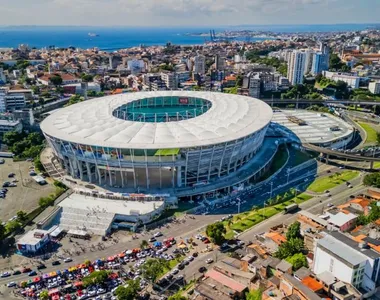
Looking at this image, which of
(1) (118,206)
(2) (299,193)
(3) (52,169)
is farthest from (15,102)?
(2) (299,193)

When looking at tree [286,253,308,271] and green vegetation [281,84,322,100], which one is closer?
tree [286,253,308,271]

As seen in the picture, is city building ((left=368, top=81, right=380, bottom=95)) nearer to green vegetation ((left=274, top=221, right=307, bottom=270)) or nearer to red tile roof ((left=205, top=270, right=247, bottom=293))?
green vegetation ((left=274, top=221, right=307, bottom=270))

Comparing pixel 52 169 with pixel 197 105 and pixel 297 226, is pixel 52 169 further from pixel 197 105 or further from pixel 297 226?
pixel 297 226

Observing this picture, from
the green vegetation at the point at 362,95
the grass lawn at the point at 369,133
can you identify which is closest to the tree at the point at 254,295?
the grass lawn at the point at 369,133

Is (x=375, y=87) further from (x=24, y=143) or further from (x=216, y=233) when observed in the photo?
(x=24, y=143)

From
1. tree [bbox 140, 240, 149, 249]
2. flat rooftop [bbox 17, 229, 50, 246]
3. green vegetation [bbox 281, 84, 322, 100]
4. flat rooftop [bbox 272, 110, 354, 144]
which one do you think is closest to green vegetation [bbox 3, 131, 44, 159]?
flat rooftop [bbox 17, 229, 50, 246]

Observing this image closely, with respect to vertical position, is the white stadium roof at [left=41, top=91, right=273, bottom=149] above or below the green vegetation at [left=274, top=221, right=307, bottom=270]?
above

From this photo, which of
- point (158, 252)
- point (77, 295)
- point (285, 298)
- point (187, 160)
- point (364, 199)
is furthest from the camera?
point (187, 160)
